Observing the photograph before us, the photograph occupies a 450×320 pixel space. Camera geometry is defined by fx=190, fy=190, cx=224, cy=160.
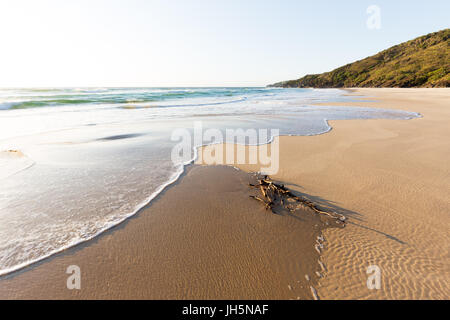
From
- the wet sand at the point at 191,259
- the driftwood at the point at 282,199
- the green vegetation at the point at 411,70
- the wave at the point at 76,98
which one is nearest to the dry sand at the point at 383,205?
the driftwood at the point at 282,199

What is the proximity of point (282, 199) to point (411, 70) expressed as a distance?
81503 mm

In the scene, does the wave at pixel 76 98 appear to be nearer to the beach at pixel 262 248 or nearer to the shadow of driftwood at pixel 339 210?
the beach at pixel 262 248

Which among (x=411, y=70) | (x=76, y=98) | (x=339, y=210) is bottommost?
(x=339, y=210)

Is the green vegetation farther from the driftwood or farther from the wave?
the driftwood

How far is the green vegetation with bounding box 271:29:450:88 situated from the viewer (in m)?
48.2

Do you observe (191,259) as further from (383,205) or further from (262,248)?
(383,205)

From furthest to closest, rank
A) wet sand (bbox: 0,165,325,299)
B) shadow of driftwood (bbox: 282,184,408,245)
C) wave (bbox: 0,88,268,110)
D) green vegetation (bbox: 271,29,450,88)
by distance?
green vegetation (bbox: 271,29,450,88) → wave (bbox: 0,88,268,110) → shadow of driftwood (bbox: 282,184,408,245) → wet sand (bbox: 0,165,325,299)

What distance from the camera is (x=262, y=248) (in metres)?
2.58

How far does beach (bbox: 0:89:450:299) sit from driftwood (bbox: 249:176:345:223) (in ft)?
0.59

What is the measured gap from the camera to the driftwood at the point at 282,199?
323cm

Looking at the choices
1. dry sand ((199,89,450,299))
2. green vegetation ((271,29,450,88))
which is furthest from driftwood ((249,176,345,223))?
green vegetation ((271,29,450,88))

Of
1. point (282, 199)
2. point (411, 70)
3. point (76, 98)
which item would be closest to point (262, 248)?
point (282, 199)

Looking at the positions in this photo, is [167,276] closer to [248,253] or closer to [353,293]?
[248,253]

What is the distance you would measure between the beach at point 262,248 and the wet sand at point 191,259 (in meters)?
0.01
